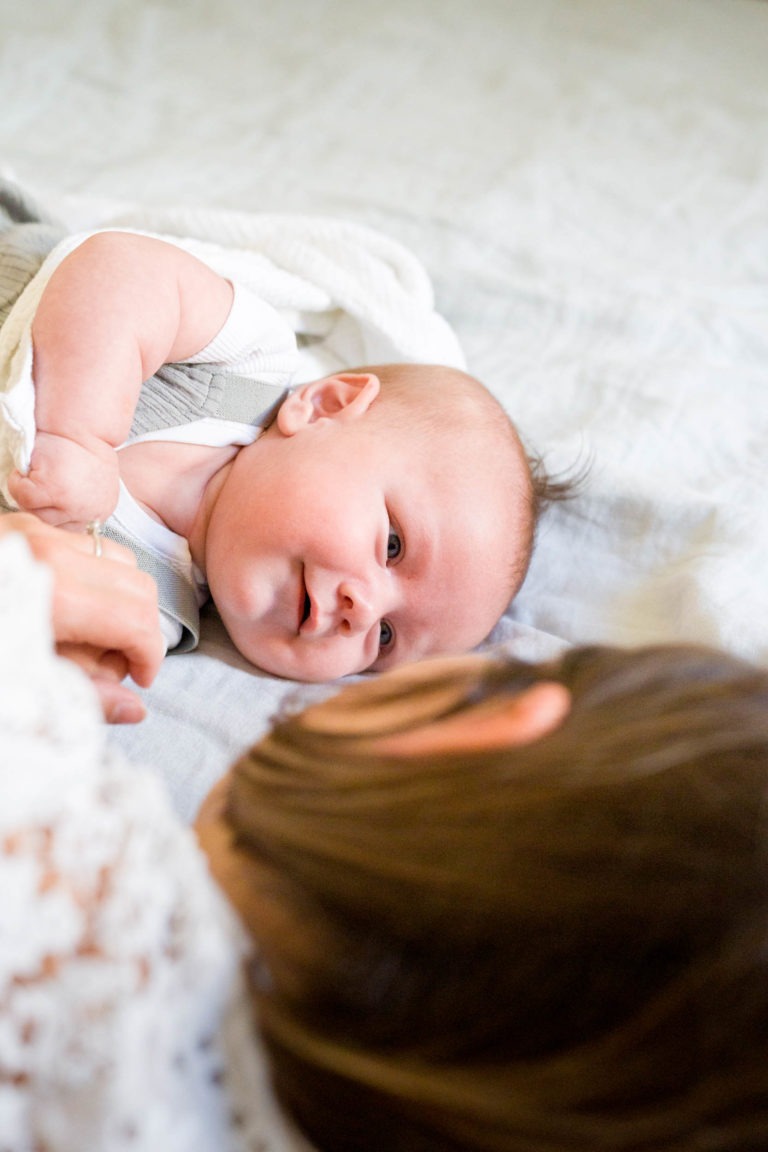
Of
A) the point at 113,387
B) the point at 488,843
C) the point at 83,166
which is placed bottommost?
the point at 83,166

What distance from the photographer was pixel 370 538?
1.03 m

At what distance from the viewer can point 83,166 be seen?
64.4 inches

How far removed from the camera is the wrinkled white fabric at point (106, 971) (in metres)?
0.51

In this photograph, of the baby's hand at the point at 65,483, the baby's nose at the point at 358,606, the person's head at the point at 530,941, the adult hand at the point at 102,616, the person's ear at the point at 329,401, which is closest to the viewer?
the person's head at the point at 530,941

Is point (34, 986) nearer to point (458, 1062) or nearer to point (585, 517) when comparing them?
point (458, 1062)

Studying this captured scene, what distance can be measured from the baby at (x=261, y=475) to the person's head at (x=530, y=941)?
1.53 ft

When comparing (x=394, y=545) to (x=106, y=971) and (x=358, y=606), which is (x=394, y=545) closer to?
(x=358, y=606)

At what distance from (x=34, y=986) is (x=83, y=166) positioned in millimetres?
1403

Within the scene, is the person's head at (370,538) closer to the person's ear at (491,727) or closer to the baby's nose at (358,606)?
the baby's nose at (358,606)

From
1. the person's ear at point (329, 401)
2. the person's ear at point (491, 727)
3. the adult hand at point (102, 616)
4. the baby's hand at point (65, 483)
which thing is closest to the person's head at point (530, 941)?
the person's ear at point (491, 727)

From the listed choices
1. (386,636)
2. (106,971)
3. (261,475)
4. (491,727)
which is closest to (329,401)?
(261,475)

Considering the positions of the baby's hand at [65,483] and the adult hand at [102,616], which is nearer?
the adult hand at [102,616]

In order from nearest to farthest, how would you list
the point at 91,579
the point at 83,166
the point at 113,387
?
the point at 91,579, the point at 113,387, the point at 83,166

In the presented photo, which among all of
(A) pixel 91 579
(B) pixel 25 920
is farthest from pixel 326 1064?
(A) pixel 91 579
